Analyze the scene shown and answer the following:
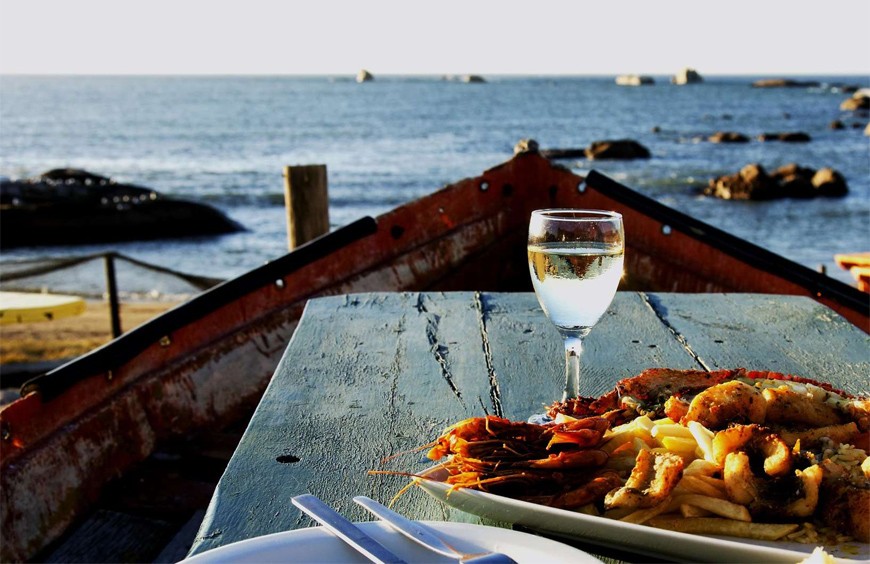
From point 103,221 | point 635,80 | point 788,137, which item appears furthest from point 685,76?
point 103,221

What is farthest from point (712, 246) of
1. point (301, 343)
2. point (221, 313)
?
point (301, 343)

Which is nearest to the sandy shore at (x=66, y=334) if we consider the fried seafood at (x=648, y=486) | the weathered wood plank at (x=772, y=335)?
the weathered wood plank at (x=772, y=335)

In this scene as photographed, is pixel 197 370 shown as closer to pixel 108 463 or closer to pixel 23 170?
pixel 108 463

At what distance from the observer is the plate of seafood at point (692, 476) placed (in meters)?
0.88

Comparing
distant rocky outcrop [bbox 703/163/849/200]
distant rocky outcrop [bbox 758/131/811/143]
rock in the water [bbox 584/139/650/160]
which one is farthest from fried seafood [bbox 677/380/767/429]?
distant rocky outcrop [bbox 758/131/811/143]

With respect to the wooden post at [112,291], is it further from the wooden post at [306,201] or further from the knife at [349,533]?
the knife at [349,533]

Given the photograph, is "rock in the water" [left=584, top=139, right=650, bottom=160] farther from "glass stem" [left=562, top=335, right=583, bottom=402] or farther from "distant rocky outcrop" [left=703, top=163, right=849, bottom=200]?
"glass stem" [left=562, top=335, right=583, bottom=402]

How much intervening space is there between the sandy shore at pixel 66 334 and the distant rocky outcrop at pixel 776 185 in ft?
63.2

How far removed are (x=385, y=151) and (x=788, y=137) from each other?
22439mm

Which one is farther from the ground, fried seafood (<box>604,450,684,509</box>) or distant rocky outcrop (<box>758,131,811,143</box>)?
fried seafood (<box>604,450,684,509</box>)

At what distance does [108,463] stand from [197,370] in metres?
0.51

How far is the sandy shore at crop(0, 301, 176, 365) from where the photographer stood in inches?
345

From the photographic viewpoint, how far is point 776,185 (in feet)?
84.4

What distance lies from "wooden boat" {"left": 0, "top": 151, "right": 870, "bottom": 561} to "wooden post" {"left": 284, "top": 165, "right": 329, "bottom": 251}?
1109mm
